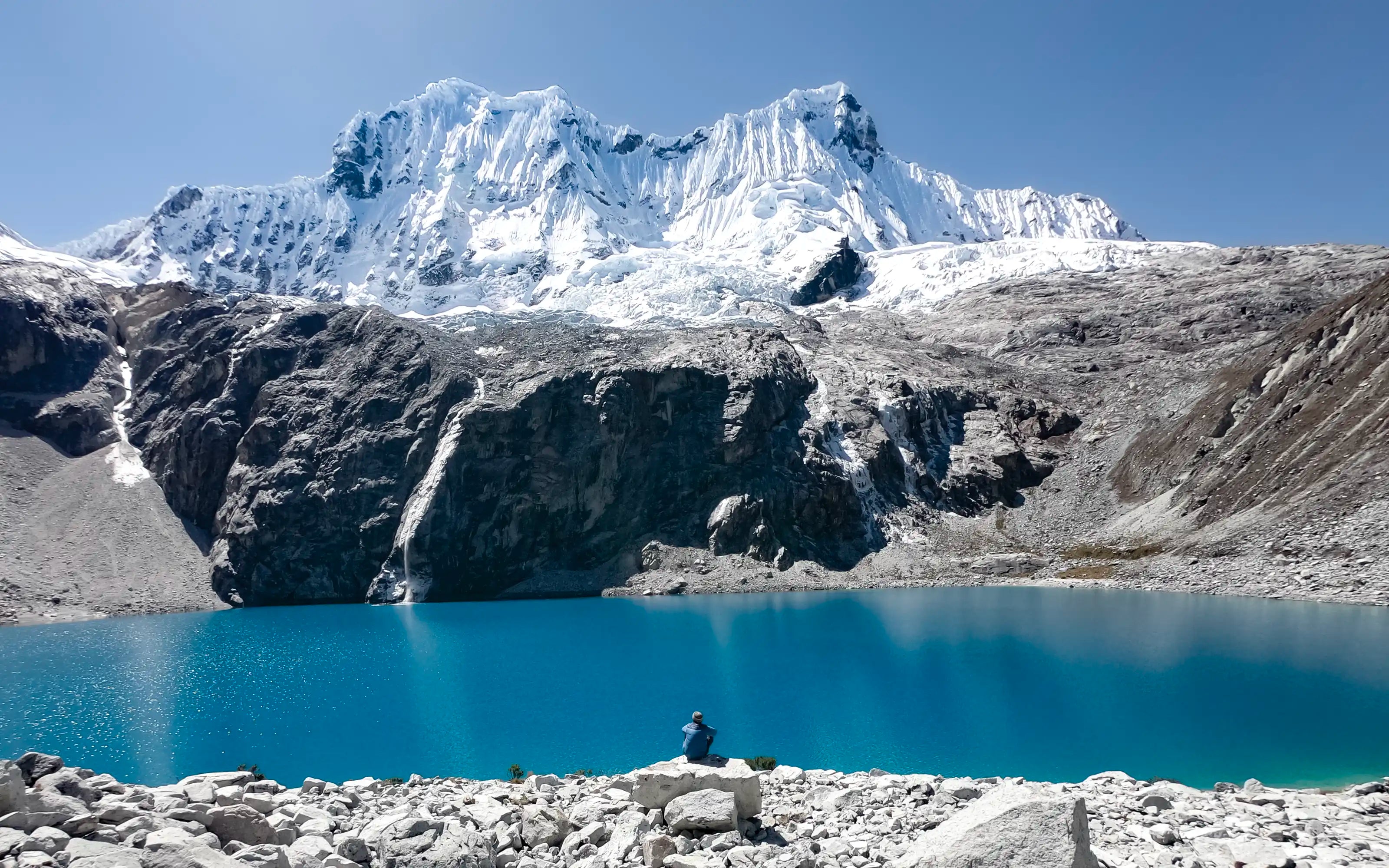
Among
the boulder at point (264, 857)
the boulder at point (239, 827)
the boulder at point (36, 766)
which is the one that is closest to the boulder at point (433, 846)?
the boulder at point (264, 857)

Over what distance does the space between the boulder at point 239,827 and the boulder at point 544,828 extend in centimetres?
352

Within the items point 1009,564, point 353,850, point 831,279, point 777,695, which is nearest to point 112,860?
point 353,850

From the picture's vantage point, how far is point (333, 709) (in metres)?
32.2

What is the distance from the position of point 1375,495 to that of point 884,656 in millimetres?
35961

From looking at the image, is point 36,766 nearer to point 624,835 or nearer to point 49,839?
point 49,839

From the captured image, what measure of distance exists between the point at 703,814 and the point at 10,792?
8891mm

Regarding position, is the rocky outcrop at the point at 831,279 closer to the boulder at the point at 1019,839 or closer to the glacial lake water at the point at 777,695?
the glacial lake water at the point at 777,695

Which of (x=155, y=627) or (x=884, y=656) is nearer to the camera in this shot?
(x=884, y=656)

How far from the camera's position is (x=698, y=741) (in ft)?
47.0

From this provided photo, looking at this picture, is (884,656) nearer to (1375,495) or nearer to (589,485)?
(1375,495)

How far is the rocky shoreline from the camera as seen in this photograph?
9078 millimetres

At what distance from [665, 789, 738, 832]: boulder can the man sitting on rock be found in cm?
239

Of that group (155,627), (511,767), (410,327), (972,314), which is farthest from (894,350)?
(511,767)

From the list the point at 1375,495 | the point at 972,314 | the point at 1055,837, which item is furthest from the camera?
the point at 972,314
